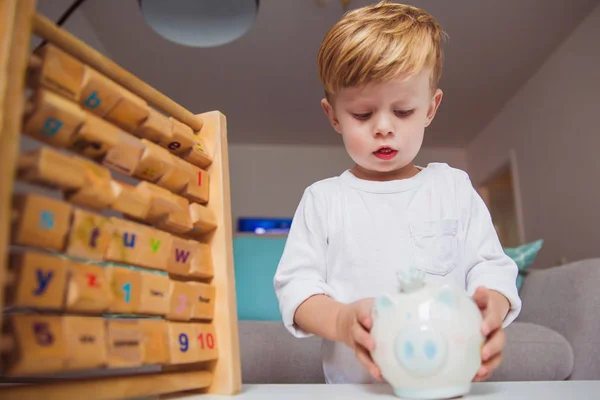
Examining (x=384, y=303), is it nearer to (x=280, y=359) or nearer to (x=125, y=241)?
(x=125, y=241)

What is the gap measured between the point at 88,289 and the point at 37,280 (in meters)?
0.06

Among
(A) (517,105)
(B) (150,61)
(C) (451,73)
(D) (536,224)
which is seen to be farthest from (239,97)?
(D) (536,224)

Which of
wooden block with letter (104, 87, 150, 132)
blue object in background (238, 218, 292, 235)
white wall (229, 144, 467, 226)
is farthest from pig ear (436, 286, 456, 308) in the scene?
white wall (229, 144, 467, 226)

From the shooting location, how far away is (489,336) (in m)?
0.58

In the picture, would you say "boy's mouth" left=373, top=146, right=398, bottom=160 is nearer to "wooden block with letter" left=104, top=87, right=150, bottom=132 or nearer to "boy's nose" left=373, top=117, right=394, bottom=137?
"boy's nose" left=373, top=117, right=394, bottom=137

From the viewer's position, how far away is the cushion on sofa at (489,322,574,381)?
1493mm

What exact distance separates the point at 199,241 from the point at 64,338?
0.93ft

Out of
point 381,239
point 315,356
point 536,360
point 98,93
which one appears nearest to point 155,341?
point 98,93

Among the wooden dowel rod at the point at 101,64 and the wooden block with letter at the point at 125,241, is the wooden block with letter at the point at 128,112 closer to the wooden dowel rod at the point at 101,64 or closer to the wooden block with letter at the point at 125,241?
the wooden dowel rod at the point at 101,64

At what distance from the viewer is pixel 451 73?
407cm

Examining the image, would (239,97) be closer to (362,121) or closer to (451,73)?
(451,73)

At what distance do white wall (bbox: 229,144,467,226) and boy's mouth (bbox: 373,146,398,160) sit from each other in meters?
4.82

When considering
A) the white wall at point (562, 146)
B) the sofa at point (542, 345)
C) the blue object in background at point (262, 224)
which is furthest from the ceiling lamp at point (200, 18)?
the blue object in background at point (262, 224)

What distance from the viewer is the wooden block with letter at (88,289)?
46 centimetres
